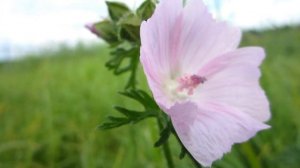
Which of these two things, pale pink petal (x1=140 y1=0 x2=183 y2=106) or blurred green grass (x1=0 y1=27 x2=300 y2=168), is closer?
pale pink petal (x1=140 y1=0 x2=183 y2=106)

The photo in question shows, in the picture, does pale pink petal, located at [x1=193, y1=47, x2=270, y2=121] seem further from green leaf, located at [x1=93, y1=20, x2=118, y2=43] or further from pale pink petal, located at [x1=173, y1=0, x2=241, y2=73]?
green leaf, located at [x1=93, y1=20, x2=118, y2=43]

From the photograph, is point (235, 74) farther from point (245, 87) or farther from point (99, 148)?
point (99, 148)

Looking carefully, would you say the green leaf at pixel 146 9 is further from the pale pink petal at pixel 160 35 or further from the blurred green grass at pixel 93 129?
the blurred green grass at pixel 93 129

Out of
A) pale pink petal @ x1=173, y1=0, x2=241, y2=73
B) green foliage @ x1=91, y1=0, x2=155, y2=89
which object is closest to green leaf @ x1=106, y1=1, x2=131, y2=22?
green foliage @ x1=91, y1=0, x2=155, y2=89

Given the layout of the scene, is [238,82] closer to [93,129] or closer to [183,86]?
[183,86]

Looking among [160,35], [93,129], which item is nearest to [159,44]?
[160,35]

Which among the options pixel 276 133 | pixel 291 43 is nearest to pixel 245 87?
pixel 276 133

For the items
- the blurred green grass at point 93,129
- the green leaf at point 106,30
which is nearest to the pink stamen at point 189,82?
the green leaf at point 106,30

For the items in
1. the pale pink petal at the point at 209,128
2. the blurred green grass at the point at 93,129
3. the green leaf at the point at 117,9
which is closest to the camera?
the pale pink petal at the point at 209,128
